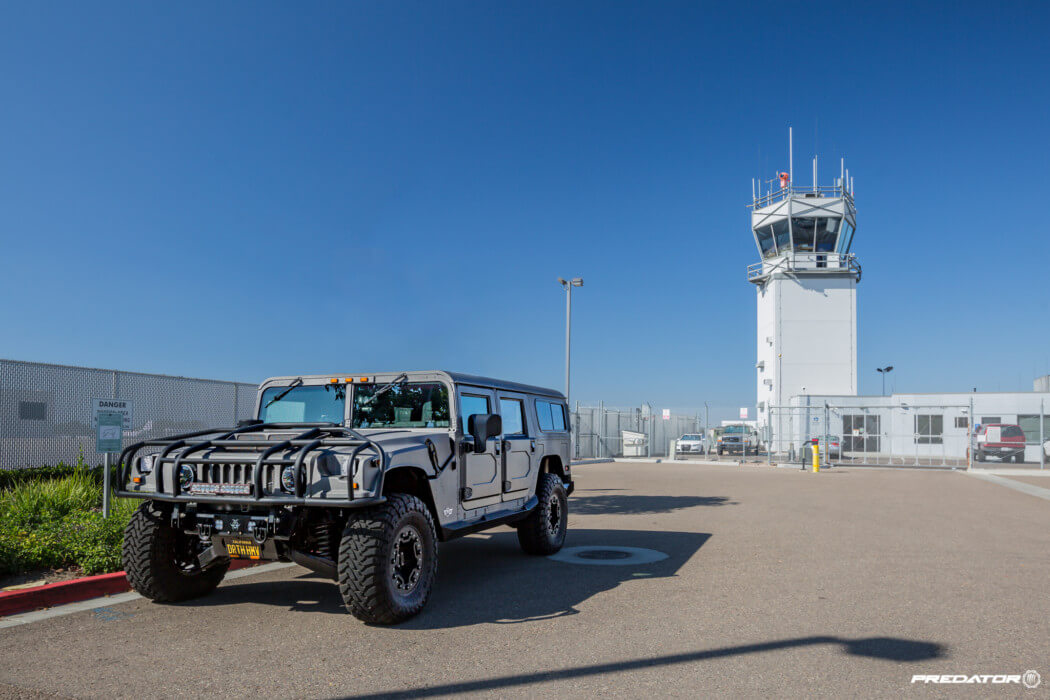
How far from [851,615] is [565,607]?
2.26 metres

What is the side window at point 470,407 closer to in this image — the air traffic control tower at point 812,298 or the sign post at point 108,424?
the sign post at point 108,424

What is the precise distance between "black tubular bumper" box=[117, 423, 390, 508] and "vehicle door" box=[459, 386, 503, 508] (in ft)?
4.01

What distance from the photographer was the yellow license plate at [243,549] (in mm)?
5746

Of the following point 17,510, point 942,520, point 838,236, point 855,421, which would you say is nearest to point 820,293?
point 838,236

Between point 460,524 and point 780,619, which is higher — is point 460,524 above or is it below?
above

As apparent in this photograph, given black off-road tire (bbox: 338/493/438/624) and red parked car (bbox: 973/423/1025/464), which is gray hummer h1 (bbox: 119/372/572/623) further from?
red parked car (bbox: 973/423/1025/464)

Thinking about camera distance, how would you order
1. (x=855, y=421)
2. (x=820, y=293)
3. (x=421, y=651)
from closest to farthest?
(x=421, y=651), (x=855, y=421), (x=820, y=293)

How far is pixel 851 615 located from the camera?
6.23 m

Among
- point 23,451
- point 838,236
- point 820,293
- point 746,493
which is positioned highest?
point 838,236

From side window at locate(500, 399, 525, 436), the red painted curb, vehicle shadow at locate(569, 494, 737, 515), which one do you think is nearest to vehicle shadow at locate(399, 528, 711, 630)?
side window at locate(500, 399, 525, 436)

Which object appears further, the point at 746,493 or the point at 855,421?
the point at 855,421

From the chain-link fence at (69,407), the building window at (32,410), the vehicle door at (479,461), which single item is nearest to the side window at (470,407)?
the vehicle door at (479,461)

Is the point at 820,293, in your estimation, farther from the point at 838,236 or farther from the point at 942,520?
the point at 942,520

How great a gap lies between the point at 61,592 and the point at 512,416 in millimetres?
4408
